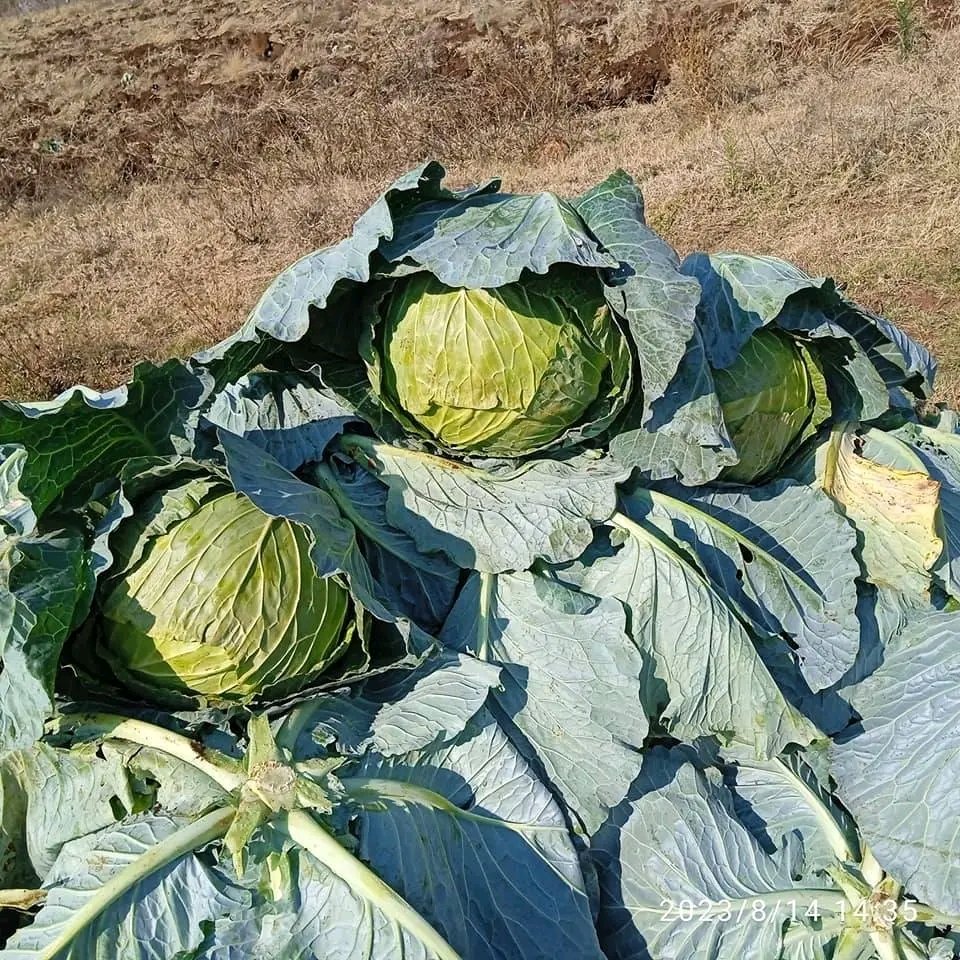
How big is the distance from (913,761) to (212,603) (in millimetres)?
1644

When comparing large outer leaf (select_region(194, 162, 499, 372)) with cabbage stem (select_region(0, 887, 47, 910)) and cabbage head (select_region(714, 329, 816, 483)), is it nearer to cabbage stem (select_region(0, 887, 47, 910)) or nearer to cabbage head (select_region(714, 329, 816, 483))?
cabbage head (select_region(714, 329, 816, 483))

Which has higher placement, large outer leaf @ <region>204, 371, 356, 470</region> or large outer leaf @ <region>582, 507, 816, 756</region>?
large outer leaf @ <region>204, 371, 356, 470</region>

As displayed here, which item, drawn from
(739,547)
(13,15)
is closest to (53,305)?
(739,547)

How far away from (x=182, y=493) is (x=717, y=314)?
4.49ft

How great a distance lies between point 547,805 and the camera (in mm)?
1874

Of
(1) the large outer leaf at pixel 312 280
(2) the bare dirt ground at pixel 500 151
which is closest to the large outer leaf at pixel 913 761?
(1) the large outer leaf at pixel 312 280

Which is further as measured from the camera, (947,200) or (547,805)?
(947,200)

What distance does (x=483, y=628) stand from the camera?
203cm

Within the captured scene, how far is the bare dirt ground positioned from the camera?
22.1ft

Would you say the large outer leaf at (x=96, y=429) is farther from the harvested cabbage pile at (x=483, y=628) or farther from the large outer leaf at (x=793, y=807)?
the large outer leaf at (x=793, y=807)

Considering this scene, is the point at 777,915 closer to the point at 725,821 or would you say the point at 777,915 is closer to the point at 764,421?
the point at 725,821
